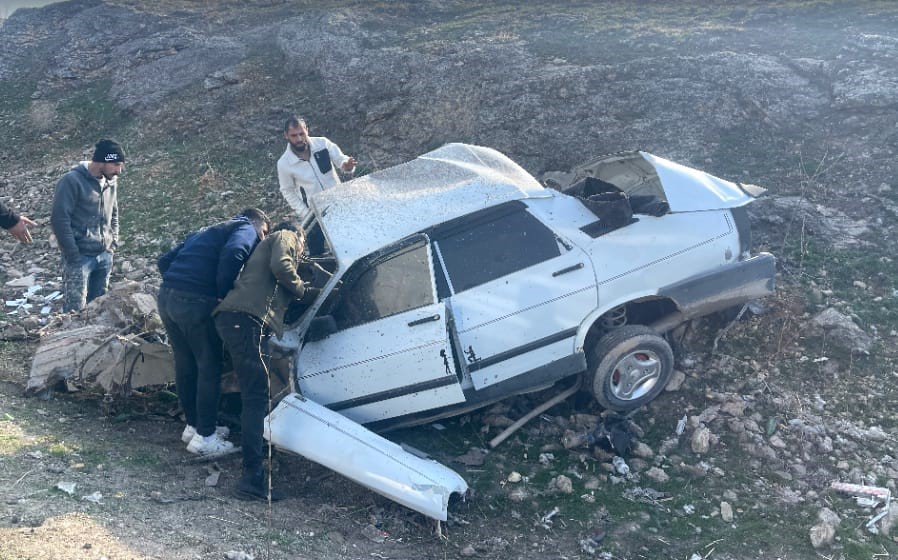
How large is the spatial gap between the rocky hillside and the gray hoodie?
1.41 metres

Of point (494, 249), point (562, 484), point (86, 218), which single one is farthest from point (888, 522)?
point (86, 218)

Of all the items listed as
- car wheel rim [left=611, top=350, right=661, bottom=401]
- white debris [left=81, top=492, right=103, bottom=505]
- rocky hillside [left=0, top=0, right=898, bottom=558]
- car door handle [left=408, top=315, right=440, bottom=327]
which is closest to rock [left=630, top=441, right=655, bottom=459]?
rocky hillside [left=0, top=0, right=898, bottom=558]

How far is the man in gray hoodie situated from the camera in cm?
629

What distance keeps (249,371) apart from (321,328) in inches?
20.7

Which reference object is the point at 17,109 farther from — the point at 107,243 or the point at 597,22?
the point at 597,22

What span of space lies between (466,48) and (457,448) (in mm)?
8047

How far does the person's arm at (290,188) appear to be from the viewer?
22.1 ft

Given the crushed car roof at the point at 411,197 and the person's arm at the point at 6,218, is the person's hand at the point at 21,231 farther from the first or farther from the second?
the crushed car roof at the point at 411,197

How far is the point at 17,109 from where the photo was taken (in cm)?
1337

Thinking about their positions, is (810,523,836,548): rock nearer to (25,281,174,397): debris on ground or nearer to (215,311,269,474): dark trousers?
(215,311,269,474): dark trousers

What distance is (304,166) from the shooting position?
670 centimetres

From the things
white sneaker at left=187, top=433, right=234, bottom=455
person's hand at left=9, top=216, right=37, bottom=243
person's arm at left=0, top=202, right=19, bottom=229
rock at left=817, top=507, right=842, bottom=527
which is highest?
person's arm at left=0, top=202, right=19, bottom=229

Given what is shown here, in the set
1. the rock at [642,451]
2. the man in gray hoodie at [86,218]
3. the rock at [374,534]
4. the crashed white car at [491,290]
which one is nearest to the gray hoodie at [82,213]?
the man in gray hoodie at [86,218]

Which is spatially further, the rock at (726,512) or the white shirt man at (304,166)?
the white shirt man at (304,166)
